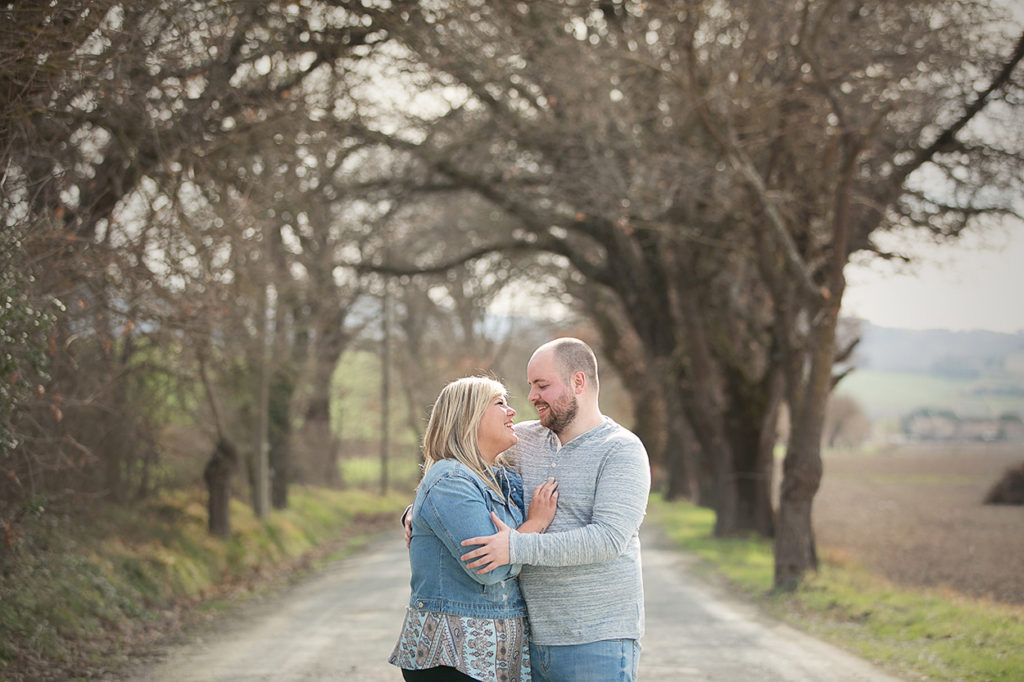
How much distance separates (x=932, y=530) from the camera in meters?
21.2

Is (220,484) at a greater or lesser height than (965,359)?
lesser

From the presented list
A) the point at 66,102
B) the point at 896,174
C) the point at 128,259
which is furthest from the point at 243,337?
the point at 896,174

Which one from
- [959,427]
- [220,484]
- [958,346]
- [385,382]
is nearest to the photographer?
[220,484]

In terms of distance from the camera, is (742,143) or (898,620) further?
(742,143)

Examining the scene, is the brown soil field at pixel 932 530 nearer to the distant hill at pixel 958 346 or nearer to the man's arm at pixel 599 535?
the distant hill at pixel 958 346

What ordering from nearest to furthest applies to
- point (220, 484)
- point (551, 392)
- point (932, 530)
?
1. point (551, 392)
2. point (220, 484)
3. point (932, 530)

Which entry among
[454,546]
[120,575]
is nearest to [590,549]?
[454,546]

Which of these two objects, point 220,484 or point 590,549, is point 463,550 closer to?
point 590,549

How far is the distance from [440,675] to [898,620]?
7.67m

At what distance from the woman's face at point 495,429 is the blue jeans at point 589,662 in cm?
78

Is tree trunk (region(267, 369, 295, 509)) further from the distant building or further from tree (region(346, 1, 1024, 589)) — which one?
the distant building

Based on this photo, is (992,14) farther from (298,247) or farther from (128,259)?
(298,247)

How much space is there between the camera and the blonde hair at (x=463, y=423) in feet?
13.2

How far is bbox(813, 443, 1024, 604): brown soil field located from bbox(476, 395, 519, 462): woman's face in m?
9.56
